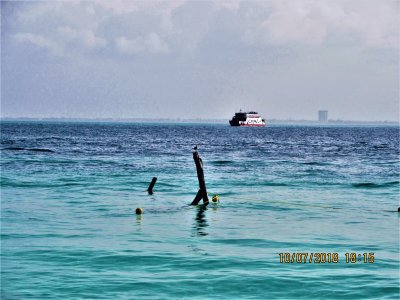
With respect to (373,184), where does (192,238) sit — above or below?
below

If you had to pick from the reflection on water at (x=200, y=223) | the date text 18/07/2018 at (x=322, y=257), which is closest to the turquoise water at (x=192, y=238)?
the reflection on water at (x=200, y=223)

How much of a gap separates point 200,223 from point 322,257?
659 cm

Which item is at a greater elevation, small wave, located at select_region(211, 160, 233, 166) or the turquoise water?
small wave, located at select_region(211, 160, 233, 166)

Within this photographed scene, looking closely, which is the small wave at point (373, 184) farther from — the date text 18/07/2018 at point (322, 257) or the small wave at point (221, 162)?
the date text 18/07/2018 at point (322, 257)

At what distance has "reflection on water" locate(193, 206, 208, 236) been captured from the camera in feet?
68.7

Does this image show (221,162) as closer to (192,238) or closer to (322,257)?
(192,238)

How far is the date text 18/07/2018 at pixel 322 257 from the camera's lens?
1652 centimetres

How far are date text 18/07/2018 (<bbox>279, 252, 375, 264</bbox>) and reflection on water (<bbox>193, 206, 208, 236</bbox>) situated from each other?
13.7ft

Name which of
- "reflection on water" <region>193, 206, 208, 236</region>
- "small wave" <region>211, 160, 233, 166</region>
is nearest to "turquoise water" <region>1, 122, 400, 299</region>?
"reflection on water" <region>193, 206, 208, 236</region>

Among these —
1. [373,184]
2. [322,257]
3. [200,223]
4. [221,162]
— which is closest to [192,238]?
[200,223]

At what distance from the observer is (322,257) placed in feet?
55.7

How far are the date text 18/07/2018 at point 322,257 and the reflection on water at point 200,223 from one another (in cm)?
418

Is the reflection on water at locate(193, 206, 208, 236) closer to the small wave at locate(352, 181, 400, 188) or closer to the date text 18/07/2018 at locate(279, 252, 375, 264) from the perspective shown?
the date text 18/07/2018 at locate(279, 252, 375, 264)

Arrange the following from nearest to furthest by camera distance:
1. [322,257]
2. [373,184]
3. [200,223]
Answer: [322,257] → [200,223] → [373,184]
